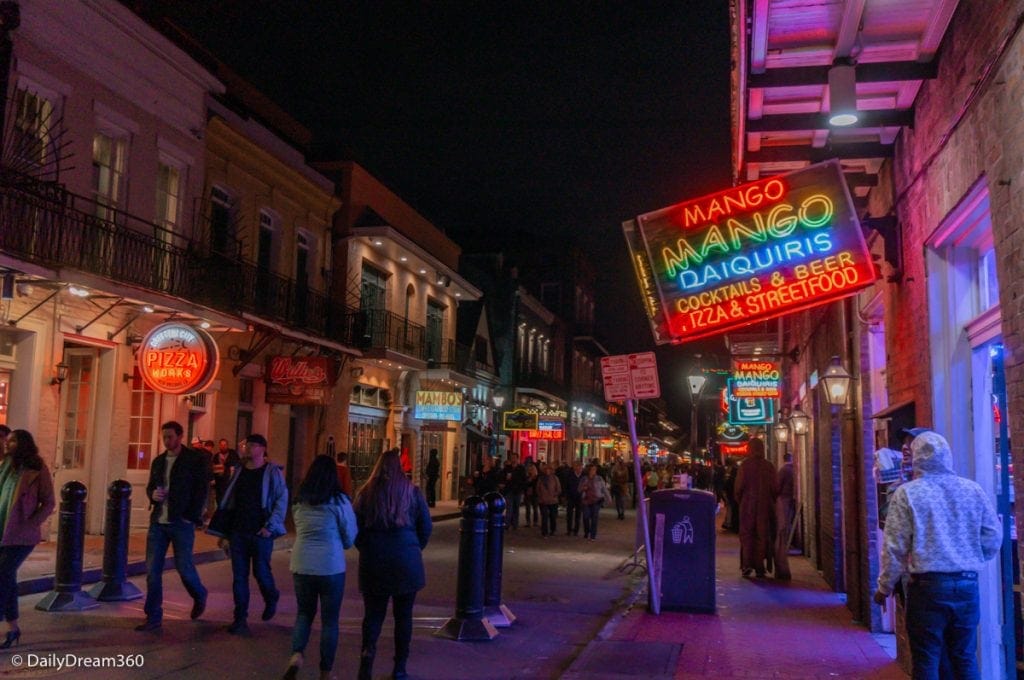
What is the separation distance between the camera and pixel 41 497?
7.71 meters

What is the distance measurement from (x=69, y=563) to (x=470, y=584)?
13.5 feet

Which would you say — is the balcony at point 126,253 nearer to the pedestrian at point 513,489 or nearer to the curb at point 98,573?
the curb at point 98,573

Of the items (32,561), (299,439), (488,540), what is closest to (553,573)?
(488,540)

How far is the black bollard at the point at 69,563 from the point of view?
9219 mm

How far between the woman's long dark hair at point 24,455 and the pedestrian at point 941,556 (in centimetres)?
665

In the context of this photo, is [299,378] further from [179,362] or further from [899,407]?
[899,407]

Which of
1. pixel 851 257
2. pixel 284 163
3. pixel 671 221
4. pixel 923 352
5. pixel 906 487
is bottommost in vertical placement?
pixel 906 487

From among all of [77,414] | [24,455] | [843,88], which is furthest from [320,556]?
[77,414]

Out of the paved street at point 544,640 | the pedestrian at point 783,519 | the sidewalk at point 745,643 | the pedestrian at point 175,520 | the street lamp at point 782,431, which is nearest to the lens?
the paved street at point 544,640

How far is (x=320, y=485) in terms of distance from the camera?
6684mm

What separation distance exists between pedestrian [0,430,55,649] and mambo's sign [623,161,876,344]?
17.7ft

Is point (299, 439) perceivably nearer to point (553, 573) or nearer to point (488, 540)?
point (553, 573)

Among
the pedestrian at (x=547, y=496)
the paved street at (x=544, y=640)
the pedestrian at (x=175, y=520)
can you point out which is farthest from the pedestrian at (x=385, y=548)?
the pedestrian at (x=547, y=496)

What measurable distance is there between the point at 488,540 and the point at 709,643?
2400mm
